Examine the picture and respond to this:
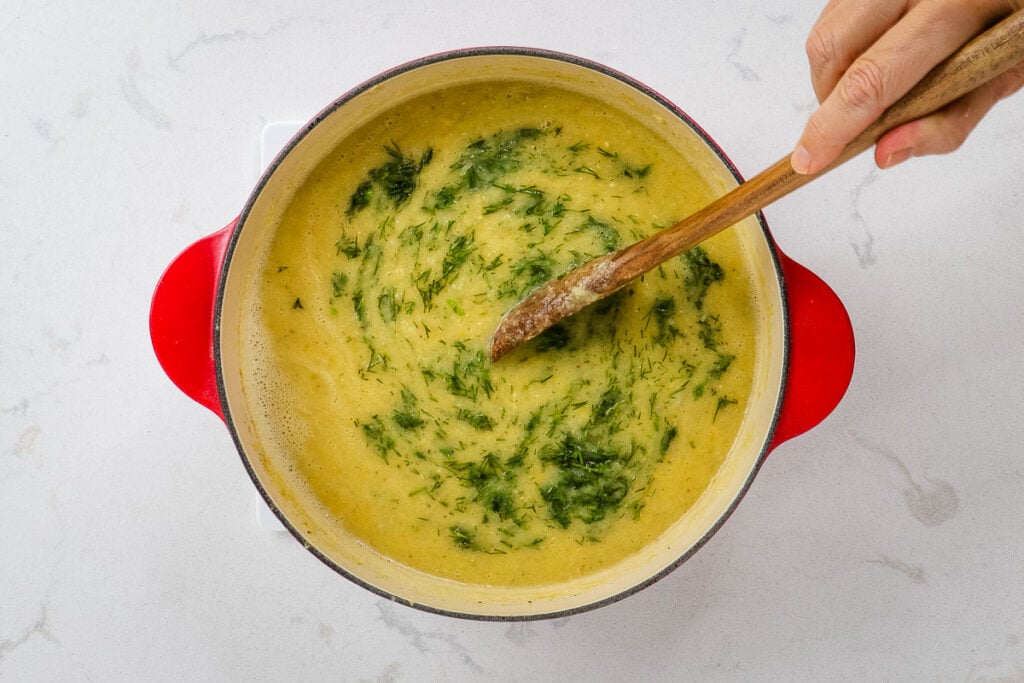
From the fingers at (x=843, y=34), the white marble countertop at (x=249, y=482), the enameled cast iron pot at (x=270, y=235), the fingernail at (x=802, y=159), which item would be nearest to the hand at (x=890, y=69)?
the fingernail at (x=802, y=159)

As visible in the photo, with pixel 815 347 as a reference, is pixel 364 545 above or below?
above

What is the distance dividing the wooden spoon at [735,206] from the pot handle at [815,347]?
0.34 m

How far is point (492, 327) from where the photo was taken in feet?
6.33

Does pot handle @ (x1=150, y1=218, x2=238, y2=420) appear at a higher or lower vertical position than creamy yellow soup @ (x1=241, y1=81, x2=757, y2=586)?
higher

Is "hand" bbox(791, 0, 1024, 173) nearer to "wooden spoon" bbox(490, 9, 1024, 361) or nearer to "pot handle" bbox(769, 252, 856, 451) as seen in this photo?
"wooden spoon" bbox(490, 9, 1024, 361)

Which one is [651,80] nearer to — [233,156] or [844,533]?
[233,156]

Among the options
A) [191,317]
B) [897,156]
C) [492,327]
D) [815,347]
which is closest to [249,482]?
[191,317]

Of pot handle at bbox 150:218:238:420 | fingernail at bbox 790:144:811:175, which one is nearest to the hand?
fingernail at bbox 790:144:811:175

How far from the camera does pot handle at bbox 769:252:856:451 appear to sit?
5.99 ft

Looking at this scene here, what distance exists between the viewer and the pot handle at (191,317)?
1.79 metres

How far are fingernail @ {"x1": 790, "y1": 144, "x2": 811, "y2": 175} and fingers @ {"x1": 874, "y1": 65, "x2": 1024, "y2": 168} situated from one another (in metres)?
0.20

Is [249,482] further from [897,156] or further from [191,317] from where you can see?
[897,156]

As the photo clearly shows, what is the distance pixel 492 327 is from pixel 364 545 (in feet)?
1.89

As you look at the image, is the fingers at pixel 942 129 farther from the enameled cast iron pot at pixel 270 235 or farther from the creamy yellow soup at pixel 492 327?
the creamy yellow soup at pixel 492 327
